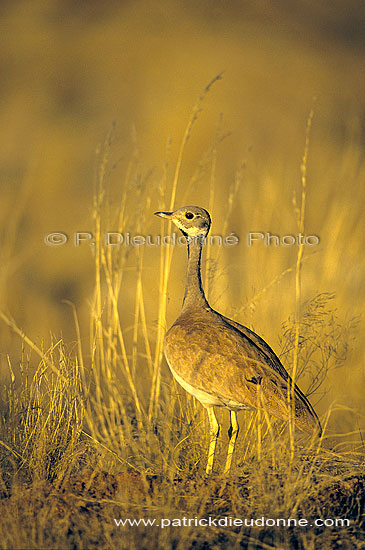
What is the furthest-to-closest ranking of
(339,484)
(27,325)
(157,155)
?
(157,155) < (27,325) < (339,484)

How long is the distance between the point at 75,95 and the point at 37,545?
1181 centimetres

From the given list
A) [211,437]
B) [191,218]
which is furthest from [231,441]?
[191,218]

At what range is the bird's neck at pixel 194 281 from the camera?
11.5ft

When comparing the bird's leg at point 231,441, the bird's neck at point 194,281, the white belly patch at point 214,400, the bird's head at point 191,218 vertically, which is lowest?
the bird's leg at point 231,441

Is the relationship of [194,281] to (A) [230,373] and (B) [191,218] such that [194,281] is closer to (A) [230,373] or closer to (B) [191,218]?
(B) [191,218]

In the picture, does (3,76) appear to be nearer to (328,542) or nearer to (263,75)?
(263,75)

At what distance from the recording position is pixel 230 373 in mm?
3023

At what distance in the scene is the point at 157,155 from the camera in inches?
446

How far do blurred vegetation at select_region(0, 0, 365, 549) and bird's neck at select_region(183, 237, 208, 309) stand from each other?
16 centimetres

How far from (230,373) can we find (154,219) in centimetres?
584

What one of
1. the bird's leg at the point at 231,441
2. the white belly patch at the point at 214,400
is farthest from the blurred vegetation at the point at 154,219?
the white belly patch at the point at 214,400

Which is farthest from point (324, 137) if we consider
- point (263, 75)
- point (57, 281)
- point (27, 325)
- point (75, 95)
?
point (27, 325)

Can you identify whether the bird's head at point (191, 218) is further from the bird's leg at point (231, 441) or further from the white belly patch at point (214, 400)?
the bird's leg at point (231, 441)

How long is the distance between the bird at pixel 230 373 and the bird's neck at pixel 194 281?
17 centimetres
